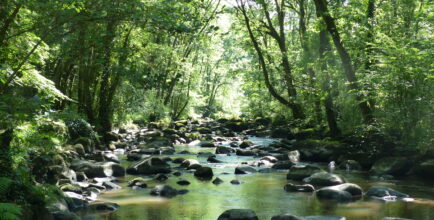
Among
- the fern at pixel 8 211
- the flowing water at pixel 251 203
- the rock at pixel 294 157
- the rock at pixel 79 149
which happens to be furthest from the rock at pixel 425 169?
the rock at pixel 79 149

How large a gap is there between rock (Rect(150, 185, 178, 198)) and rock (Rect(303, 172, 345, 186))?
370 cm

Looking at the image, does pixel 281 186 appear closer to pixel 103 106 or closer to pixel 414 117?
pixel 414 117

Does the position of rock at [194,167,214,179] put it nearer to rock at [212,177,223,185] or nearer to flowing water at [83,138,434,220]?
flowing water at [83,138,434,220]

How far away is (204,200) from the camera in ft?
30.0

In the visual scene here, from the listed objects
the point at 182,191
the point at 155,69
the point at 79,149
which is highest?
the point at 155,69

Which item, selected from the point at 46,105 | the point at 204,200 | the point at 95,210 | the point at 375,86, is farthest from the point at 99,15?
the point at 375,86

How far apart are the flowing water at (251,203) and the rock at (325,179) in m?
0.70

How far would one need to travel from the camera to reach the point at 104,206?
804 cm

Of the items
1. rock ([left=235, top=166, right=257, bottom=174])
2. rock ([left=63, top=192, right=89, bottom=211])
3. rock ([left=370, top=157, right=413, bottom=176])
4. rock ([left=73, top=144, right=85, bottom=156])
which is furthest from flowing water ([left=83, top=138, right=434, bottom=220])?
rock ([left=73, top=144, right=85, bottom=156])

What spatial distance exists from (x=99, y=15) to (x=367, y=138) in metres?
9.87

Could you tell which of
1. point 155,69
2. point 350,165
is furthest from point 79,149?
point 350,165

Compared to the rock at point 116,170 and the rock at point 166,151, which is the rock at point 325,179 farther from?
the rock at point 166,151

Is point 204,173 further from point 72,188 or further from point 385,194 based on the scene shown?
point 385,194

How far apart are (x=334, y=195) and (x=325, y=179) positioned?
1491 mm
